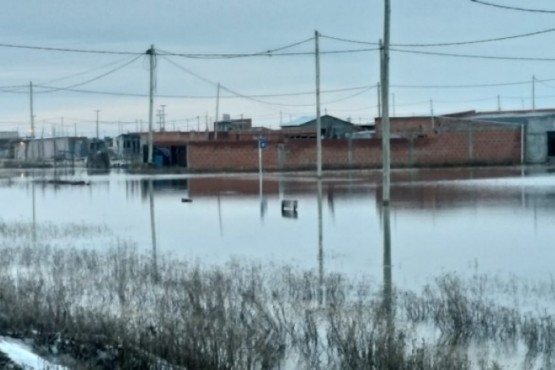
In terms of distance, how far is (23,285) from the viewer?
1327 cm

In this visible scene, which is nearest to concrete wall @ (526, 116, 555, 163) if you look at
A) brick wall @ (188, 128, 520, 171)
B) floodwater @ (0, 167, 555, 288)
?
brick wall @ (188, 128, 520, 171)

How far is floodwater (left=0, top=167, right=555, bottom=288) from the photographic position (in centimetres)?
1628

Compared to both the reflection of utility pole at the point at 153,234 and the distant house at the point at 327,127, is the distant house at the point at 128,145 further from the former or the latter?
the reflection of utility pole at the point at 153,234

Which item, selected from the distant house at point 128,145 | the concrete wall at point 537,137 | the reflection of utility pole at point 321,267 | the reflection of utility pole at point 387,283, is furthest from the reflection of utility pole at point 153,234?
the distant house at point 128,145

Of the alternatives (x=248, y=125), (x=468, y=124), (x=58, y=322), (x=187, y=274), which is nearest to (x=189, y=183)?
(x=468, y=124)

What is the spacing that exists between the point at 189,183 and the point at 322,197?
47.5 feet

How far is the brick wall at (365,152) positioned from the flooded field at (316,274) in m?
29.4

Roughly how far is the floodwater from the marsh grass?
5.11 feet

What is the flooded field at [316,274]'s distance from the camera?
975 centimetres

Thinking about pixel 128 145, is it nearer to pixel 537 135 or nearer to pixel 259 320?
pixel 537 135

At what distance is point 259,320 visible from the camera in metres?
10.8

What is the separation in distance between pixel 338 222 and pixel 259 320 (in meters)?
12.7

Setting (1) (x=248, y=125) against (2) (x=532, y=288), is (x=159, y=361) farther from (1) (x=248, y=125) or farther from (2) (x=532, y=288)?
(1) (x=248, y=125)

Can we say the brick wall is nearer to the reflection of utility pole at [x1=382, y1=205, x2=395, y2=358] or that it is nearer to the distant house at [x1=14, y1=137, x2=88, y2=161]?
the reflection of utility pole at [x1=382, y1=205, x2=395, y2=358]
